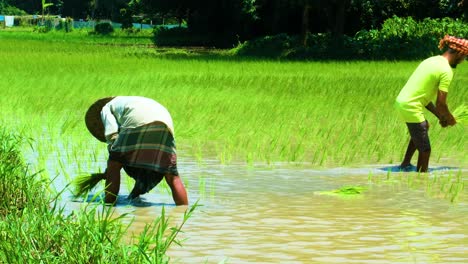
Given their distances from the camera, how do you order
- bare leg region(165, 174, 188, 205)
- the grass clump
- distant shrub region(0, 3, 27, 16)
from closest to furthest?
bare leg region(165, 174, 188, 205), the grass clump, distant shrub region(0, 3, 27, 16)

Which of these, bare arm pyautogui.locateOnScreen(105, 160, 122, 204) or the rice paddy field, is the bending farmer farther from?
the rice paddy field

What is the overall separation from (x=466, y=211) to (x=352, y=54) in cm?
2567

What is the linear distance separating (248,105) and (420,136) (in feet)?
20.3

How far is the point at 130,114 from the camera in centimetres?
741

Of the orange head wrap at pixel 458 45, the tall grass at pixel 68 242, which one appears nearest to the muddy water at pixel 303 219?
the tall grass at pixel 68 242

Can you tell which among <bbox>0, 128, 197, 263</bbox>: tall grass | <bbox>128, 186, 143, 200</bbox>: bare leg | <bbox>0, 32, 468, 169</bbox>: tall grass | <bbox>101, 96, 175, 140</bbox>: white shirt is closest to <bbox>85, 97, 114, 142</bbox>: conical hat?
<bbox>101, 96, 175, 140</bbox>: white shirt

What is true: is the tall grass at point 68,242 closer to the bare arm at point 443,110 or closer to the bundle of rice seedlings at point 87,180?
the bundle of rice seedlings at point 87,180

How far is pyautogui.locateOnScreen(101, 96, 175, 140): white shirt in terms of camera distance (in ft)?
24.3

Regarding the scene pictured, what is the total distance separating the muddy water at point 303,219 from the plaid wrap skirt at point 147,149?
0.28 metres

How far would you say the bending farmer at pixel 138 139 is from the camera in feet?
24.3

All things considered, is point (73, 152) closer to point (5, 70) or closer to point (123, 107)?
point (123, 107)

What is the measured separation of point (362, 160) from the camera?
34.0ft

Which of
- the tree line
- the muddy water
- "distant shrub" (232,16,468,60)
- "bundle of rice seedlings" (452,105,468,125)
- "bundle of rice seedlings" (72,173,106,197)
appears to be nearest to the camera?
the muddy water

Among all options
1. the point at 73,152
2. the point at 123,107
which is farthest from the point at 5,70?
the point at 123,107
